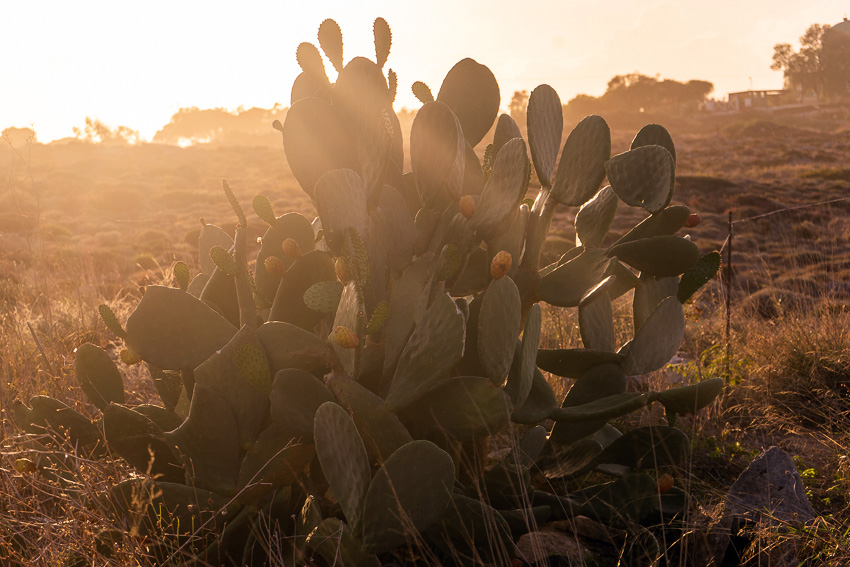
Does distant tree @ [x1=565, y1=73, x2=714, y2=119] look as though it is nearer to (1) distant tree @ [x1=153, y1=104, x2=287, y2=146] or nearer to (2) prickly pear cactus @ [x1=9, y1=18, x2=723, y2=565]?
(1) distant tree @ [x1=153, y1=104, x2=287, y2=146]

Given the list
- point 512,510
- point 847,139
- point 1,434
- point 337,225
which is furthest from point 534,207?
point 847,139

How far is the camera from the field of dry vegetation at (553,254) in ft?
7.33

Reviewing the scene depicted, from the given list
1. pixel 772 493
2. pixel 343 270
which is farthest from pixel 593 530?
pixel 343 270

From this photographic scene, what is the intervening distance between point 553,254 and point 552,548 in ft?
4.24

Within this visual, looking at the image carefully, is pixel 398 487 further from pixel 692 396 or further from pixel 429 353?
pixel 692 396

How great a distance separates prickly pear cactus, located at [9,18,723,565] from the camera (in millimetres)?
1782

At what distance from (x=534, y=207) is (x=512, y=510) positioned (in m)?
1.01

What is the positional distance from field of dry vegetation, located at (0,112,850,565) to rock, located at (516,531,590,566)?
455 millimetres

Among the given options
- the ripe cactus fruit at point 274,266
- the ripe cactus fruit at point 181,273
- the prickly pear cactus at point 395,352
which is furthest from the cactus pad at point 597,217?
the ripe cactus fruit at point 181,273

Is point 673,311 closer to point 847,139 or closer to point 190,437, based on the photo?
point 190,437

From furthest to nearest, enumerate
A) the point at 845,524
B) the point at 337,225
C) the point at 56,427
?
the point at 845,524
the point at 56,427
the point at 337,225

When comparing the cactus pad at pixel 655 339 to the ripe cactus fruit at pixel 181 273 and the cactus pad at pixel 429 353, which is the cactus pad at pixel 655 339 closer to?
the cactus pad at pixel 429 353

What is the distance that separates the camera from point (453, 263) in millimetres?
1869

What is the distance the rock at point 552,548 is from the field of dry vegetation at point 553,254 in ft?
1.49
